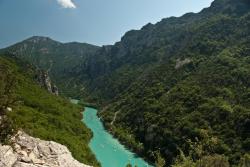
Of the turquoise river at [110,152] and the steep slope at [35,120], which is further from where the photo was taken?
the turquoise river at [110,152]

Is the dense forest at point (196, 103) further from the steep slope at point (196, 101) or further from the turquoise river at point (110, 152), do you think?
the turquoise river at point (110, 152)

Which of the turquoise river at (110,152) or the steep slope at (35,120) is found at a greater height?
the steep slope at (35,120)

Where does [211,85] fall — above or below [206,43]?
below

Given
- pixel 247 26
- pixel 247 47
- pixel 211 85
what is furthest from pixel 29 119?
pixel 247 26

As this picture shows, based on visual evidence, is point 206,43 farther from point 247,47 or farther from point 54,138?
point 54,138

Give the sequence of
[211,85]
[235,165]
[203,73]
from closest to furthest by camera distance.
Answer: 1. [235,165]
2. [211,85]
3. [203,73]

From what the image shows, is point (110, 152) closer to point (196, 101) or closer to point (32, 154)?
point (196, 101)

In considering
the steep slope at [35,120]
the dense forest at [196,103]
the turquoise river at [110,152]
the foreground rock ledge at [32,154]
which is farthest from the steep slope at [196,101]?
the foreground rock ledge at [32,154]

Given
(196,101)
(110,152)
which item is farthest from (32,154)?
(196,101)
